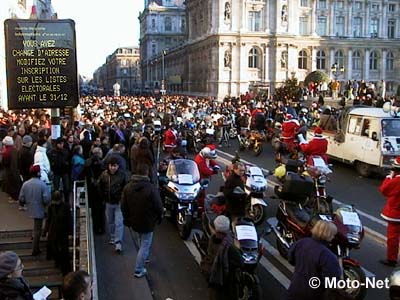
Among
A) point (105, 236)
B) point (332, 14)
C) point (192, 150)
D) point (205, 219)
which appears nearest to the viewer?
point (205, 219)

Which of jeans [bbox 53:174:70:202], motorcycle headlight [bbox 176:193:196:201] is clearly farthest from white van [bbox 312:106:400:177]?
jeans [bbox 53:174:70:202]

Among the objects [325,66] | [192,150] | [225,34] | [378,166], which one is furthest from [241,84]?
[378,166]

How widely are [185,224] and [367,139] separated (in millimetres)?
8797

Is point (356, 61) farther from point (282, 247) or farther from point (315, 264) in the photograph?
point (315, 264)

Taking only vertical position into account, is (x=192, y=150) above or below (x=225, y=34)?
below

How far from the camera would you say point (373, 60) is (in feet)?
252

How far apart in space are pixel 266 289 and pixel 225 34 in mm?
60122

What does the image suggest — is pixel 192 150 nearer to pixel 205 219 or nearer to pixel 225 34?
pixel 205 219

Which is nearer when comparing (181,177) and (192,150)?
(181,177)

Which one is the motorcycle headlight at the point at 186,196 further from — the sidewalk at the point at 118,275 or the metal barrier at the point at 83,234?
the metal barrier at the point at 83,234

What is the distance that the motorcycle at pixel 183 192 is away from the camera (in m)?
10.4

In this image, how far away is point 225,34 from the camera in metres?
65.8

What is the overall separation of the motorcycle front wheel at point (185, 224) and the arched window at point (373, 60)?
2812 inches

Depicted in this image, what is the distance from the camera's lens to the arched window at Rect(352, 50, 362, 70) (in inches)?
2987
